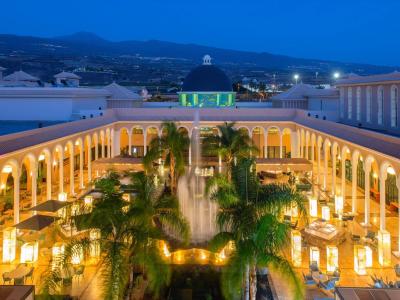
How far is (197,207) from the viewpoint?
62.5 ft

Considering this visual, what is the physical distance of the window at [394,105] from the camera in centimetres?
2533

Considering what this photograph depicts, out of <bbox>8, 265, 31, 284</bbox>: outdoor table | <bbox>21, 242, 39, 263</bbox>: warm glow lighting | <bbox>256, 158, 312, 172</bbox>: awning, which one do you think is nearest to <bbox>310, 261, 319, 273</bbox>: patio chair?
<bbox>8, 265, 31, 284</bbox>: outdoor table

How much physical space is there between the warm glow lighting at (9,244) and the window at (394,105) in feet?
68.1

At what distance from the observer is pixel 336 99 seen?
3903cm

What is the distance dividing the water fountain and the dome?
48.5ft

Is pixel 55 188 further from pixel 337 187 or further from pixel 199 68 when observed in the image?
pixel 199 68

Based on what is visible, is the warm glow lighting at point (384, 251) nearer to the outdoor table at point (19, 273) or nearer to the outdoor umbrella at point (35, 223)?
the outdoor table at point (19, 273)

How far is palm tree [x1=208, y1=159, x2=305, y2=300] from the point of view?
9328 millimetres

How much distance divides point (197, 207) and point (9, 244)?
24.9 ft

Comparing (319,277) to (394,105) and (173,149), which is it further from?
(394,105)

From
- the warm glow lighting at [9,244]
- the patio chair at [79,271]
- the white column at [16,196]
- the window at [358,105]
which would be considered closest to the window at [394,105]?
the window at [358,105]

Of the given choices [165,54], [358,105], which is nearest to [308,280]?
[358,105]

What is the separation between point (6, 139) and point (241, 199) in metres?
11.4

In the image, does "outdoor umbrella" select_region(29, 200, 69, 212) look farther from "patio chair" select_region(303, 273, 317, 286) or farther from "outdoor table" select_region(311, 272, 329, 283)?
"outdoor table" select_region(311, 272, 329, 283)
